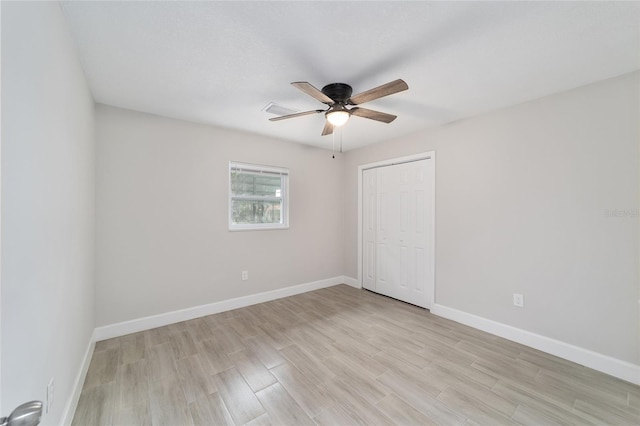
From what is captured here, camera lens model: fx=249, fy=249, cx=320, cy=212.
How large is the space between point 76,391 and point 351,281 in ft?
11.8

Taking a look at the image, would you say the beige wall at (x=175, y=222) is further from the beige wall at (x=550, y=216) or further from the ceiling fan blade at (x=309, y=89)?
the beige wall at (x=550, y=216)

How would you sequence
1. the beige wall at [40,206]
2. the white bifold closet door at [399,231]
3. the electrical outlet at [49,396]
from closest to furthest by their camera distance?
the beige wall at [40,206] < the electrical outlet at [49,396] < the white bifold closet door at [399,231]

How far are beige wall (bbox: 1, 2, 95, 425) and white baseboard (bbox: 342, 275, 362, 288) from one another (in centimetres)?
355

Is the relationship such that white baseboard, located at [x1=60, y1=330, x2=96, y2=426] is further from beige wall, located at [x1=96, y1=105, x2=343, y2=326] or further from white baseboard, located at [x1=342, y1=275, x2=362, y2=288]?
white baseboard, located at [x1=342, y1=275, x2=362, y2=288]

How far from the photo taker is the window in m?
3.53

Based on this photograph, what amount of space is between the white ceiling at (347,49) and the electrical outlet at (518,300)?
200 cm

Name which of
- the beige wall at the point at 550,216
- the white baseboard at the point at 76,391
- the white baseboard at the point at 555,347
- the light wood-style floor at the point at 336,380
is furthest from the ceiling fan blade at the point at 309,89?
the white baseboard at the point at 555,347

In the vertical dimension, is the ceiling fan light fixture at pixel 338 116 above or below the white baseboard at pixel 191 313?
above

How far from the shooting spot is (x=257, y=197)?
3.74 m

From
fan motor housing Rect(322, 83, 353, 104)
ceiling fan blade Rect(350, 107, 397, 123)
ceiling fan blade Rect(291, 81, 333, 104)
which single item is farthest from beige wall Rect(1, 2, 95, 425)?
ceiling fan blade Rect(350, 107, 397, 123)

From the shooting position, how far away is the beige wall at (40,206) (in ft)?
2.81

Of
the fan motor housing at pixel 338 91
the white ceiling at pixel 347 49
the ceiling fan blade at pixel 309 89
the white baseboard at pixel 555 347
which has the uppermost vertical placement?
the white ceiling at pixel 347 49

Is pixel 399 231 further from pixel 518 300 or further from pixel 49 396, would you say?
pixel 49 396

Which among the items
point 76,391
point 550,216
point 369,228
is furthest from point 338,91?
point 76,391
